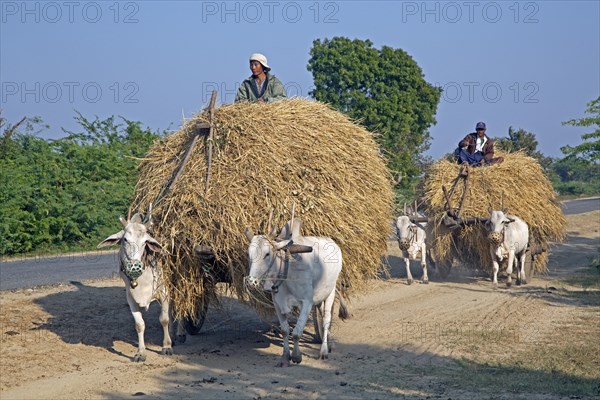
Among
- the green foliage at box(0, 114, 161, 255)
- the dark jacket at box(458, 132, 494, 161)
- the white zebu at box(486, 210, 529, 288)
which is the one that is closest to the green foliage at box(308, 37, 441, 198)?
the green foliage at box(0, 114, 161, 255)

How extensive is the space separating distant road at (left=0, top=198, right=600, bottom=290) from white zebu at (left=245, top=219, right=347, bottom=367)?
5.36m

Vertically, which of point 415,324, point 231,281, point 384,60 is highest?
point 384,60

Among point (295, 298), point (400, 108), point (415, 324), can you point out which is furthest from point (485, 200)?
point (400, 108)

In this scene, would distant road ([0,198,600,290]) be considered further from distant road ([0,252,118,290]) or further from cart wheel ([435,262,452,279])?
cart wheel ([435,262,452,279])

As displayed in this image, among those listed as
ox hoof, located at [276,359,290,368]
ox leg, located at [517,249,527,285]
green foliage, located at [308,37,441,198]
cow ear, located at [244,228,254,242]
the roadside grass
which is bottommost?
the roadside grass

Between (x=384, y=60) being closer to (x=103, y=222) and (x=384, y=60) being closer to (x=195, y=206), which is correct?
(x=103, y=222)

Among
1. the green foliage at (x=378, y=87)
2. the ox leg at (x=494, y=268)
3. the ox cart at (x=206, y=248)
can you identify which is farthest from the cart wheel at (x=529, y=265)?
the green foliage at (x=378, y=87)

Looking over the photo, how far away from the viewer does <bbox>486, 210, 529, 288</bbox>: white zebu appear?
15.5 meters

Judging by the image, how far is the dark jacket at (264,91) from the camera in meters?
11.2

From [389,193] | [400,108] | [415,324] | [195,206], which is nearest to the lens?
[195,206]

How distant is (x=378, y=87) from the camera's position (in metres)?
33.5

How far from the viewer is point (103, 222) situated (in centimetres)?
2158

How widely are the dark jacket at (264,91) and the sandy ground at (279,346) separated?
9.87 feet

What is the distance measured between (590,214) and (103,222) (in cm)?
2267
